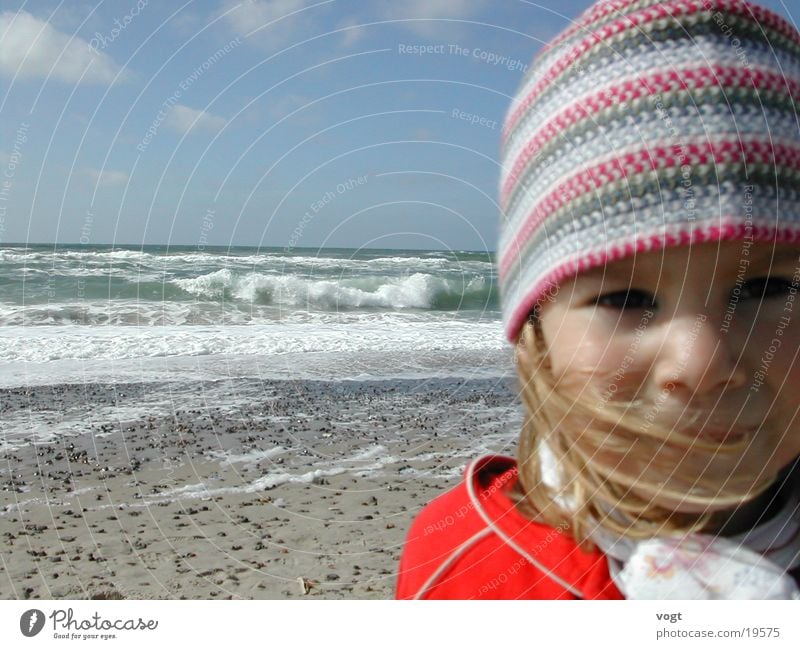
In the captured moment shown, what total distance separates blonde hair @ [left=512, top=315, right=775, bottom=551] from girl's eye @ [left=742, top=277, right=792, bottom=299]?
0.10 metres

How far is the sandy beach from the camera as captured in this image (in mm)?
1482

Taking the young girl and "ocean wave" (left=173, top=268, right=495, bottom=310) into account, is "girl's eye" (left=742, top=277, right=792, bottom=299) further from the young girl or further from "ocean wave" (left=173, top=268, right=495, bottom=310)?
"ocean wave" (left=173, top=268, right=495, bottom=310)

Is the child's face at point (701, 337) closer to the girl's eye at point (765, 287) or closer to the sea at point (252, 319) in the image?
the girl's eye at point (765, 287)

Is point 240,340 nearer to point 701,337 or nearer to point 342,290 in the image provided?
point 342,290

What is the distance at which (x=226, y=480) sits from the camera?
1.98 meters

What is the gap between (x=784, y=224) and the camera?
19.6 inches

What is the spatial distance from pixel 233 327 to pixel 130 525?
2784 mm

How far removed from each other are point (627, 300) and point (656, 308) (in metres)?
0.02

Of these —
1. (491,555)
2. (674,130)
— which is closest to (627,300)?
(674,130)

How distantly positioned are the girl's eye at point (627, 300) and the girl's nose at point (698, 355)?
22 millimetres

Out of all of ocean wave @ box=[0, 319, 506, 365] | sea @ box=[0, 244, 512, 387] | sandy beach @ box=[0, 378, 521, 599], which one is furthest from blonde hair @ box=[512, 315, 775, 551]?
ocean wave @ box=[0, 319, 506, 365]

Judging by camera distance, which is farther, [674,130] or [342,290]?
[342,290]
